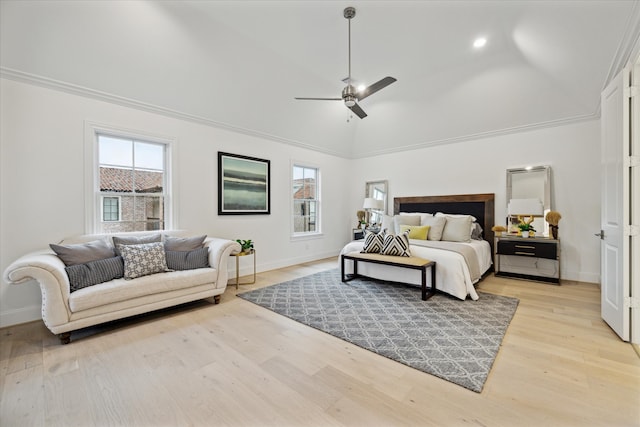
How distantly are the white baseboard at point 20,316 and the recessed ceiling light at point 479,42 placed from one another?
6.07m

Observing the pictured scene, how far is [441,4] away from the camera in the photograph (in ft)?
9.60

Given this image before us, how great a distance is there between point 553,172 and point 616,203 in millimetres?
2352

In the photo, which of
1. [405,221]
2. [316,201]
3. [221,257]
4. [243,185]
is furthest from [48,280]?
[405,221]

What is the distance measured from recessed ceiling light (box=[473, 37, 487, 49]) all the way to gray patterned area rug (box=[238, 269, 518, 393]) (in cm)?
334

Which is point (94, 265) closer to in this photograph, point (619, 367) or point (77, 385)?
point (77, 385)

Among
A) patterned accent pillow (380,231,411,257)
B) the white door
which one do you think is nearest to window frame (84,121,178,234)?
patterned accent pillow (380,231,411,257)

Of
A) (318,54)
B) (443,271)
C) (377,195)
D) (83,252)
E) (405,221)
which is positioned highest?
(318,54)

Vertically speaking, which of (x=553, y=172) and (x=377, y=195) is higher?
(x=553, y=172)

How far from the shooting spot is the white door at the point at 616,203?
8.00ft

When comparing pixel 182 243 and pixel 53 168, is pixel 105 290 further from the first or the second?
pixel 53 168

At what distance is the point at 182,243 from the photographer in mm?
3516

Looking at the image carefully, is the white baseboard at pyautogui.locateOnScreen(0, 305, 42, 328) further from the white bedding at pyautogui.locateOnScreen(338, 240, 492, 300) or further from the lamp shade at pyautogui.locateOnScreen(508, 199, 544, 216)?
the lamp shade at pyautogui.locateOnScreen(508, 199, 544, 216)

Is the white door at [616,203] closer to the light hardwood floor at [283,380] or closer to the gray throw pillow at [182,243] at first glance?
the light hardwood floor at [283,380]

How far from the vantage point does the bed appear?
3.51 metres
